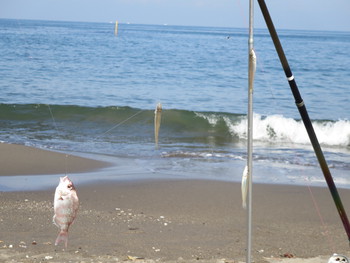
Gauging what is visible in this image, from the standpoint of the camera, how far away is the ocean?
36.5ft

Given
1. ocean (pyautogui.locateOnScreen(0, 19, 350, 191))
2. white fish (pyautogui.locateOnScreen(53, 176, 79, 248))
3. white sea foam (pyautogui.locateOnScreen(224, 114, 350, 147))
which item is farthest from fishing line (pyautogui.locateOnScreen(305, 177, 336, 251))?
white sea foam (pyautogui.locateOnScreen(224, 114, 350, 147))

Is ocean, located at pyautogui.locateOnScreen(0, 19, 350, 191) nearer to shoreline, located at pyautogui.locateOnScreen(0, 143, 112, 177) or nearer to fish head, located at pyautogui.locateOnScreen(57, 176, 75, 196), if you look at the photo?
shoreline, located at pyautogui.locateOnScreen(0, 143, 112, 177)

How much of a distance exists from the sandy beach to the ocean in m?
0.92

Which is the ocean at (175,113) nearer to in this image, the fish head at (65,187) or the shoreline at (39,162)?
the shoreline at (39,162)

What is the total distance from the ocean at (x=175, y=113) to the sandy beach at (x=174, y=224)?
0.92m

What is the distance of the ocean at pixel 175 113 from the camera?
1113cm

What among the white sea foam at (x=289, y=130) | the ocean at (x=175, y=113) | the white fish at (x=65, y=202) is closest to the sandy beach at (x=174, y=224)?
the ocean at (x=175, y=113)

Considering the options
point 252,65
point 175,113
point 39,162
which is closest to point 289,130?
point 175,113

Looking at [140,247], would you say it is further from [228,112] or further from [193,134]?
[228,112]

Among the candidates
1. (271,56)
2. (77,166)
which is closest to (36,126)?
(77,166)

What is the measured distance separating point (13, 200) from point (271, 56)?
3210 centimetres

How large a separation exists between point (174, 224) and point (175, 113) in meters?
11.0

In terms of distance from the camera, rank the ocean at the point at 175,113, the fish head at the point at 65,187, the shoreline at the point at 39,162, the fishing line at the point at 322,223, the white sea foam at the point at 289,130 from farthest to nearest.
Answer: the white sea foam at the point at 289,130 → the ocean at the point at 175,113 → the shoreline at the point at 39,162 → the fishing line at the point at 322,223 → the fish head at the point at 65,187

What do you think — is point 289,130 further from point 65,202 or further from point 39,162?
point 65,202
